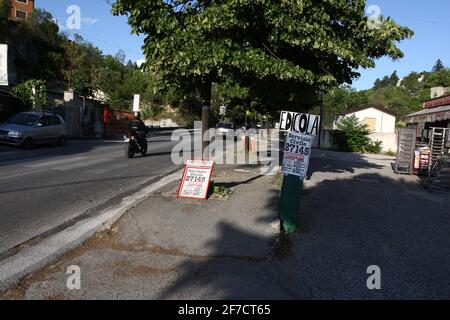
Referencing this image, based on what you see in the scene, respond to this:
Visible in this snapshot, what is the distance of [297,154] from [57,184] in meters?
5.96

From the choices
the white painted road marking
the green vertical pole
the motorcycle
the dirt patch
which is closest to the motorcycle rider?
the motorcycle

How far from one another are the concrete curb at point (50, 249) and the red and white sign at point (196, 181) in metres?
0.90

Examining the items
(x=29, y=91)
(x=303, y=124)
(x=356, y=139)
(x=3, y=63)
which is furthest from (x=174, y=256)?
(x=356, y=139)

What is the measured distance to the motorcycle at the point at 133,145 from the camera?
1658cm

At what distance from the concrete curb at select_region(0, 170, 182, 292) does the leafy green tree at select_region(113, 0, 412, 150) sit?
113 inches

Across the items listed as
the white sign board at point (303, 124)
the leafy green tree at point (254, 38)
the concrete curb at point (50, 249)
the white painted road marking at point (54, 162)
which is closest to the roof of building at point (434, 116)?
the leafy green tree at point (254, 38)

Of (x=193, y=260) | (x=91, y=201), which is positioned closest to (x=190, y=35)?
(x=91, y=201)

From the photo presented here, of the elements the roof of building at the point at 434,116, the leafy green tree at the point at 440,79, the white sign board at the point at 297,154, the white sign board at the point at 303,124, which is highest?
the leafy green tree at the point at 440,79

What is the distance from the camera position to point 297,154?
705 cm

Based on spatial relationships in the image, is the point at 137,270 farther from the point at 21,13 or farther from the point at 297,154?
the point at 21,13

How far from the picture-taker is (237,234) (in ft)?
21.3

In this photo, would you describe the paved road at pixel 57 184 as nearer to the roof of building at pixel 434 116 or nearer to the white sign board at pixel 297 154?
the white sign board at pixel 297 154
